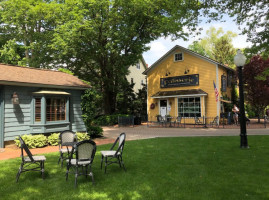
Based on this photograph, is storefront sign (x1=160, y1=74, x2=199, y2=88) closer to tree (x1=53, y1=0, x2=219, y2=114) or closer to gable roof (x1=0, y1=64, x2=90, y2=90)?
tree (x1=53, y1=0, x2=219, y2=114)

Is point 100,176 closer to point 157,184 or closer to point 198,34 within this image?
point 157,184

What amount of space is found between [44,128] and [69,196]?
7.75 metres

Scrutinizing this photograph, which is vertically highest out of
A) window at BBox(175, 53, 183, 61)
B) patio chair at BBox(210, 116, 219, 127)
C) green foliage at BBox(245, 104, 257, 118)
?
window at BBox(175, 53, 183, 61)

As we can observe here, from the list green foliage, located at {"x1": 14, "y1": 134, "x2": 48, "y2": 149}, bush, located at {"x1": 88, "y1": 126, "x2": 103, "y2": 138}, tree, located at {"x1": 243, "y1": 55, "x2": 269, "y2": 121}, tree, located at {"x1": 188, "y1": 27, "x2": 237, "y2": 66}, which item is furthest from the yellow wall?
tree, located at {"x1": 188, "y1": 27, "x2": 237, "y2": 66}

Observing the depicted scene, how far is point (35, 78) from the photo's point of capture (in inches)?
468

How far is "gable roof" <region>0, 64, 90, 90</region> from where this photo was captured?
10.5 m

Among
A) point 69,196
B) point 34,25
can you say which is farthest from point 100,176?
point 34,25

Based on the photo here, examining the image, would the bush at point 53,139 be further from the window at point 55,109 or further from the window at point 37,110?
the window at point 37,110

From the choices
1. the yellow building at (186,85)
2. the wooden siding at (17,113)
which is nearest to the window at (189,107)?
the yellow building at (186,85)

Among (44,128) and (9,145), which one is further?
(44,128)

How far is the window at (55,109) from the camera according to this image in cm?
1177

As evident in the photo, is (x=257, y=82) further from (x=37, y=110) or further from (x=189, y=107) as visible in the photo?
(x=37, y=110)

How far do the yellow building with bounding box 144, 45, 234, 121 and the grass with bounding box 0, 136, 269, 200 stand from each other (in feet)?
42.4

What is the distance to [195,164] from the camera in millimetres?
6629
